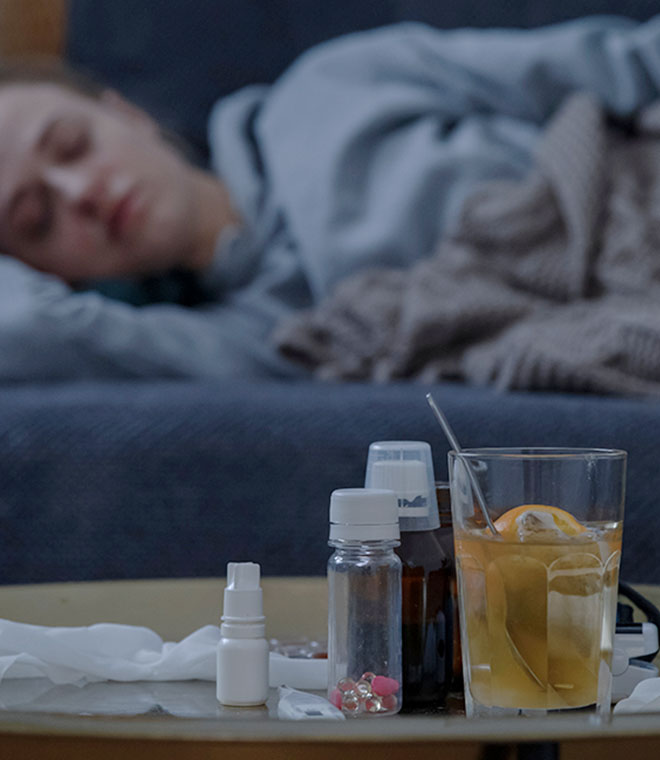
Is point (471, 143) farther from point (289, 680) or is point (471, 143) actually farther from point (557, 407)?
point (289, 680)

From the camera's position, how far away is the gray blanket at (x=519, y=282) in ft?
3.60

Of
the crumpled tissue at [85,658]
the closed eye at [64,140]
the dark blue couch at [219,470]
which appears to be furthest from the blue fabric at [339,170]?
the crumpled tissue at [85,658]

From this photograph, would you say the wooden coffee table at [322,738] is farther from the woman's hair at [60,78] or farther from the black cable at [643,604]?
the woman's hair at [60,78]

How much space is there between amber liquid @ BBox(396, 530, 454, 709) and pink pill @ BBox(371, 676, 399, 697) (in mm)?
18

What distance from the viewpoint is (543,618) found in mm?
403

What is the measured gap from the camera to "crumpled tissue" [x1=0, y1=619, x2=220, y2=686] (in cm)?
49

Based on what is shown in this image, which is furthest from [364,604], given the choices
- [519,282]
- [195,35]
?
[195,35]

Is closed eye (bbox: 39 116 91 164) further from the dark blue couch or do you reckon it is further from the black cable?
the black cable

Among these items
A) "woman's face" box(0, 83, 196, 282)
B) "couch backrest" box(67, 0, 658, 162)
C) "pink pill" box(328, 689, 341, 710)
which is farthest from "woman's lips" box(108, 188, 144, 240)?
"pink pill" box(328, 689, 341, 710)

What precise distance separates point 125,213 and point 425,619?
3.49 ft

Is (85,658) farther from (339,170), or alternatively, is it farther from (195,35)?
(195,35)

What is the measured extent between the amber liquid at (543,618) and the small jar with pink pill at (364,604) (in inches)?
1.7

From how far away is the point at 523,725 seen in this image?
29 centimetres

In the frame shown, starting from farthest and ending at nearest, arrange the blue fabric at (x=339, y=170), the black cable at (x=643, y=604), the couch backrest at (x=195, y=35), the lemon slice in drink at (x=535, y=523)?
the couch backrest at (x=195, y=35) < the blue fabric at (x=339, y=170) < the black cable at (x=643, y=604) < the lemon slice in drink at (x=535, y=523)
